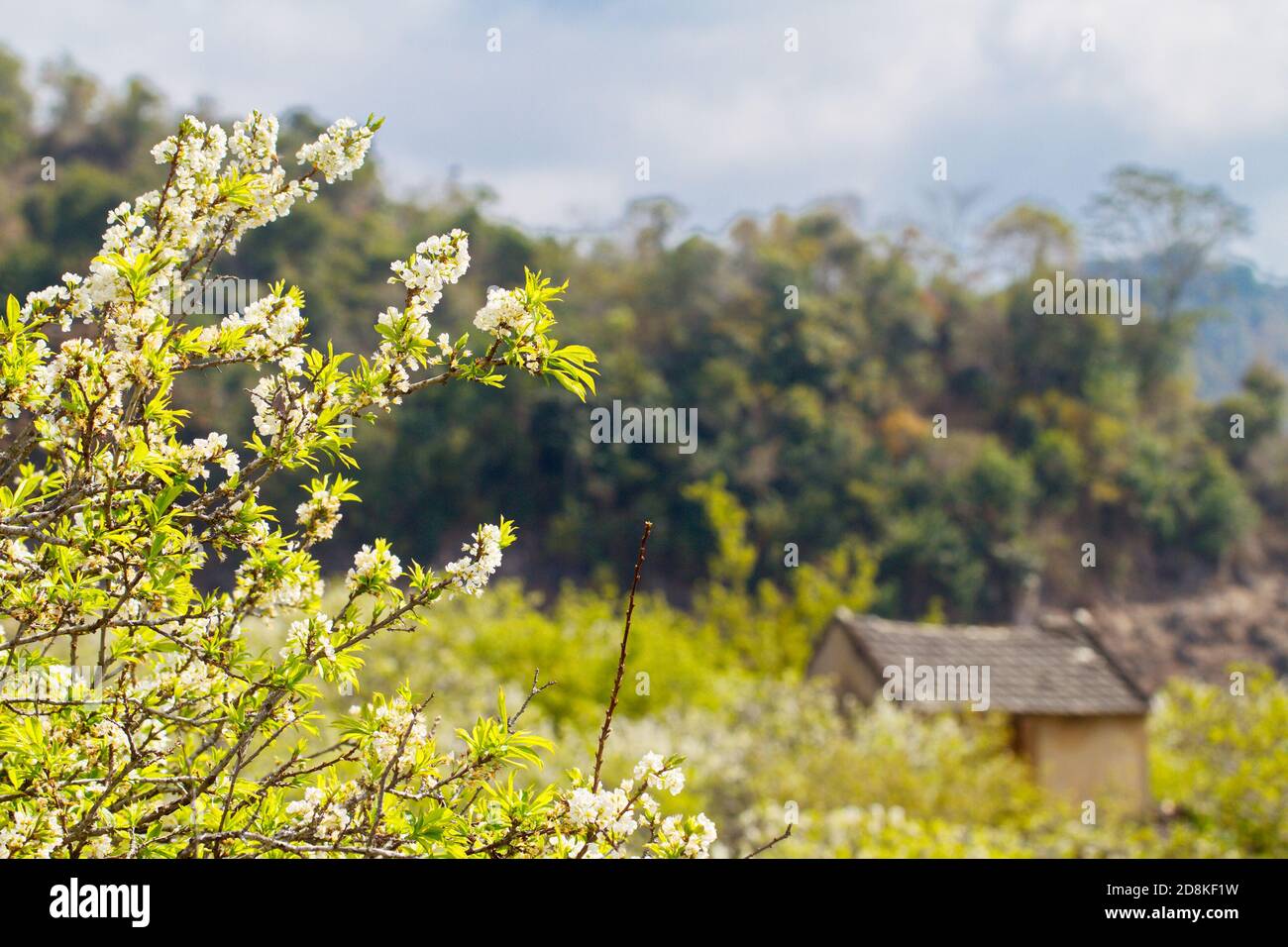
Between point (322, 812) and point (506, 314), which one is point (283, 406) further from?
point (322, 812)

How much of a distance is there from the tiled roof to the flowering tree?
1294cm

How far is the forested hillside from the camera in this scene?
123ft

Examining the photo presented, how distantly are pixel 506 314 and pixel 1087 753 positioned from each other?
14.7m

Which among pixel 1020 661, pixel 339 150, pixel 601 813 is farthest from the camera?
pixel 1020 661

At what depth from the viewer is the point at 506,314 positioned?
2.29 m

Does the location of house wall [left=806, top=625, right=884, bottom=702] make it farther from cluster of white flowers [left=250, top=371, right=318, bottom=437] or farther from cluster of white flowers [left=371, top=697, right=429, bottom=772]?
cluster of white flowers [left=250, top=371, right=318, bottom=437]

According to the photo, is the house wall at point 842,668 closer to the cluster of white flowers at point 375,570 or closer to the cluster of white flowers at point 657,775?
the cluster of white flowers at point 657,775

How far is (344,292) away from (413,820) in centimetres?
4013

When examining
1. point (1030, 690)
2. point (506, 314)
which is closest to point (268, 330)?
point (506, 314)

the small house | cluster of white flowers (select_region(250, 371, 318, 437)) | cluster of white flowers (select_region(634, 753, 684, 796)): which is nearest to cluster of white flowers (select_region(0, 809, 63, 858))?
cluster of white flowers (select_region(250, 371, 318, 437))

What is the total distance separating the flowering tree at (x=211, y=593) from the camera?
2154 mm

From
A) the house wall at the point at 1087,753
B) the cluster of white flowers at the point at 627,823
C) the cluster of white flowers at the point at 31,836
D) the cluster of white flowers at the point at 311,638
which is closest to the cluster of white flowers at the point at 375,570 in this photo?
the cluster of white flowers at the point at 311,638
